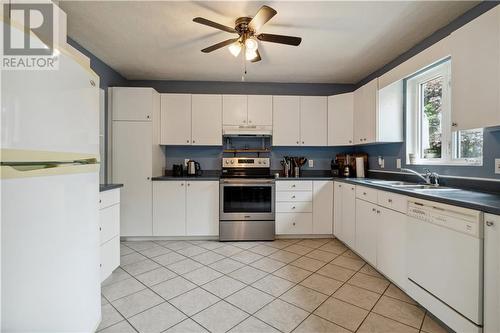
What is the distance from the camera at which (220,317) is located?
1.68 meters

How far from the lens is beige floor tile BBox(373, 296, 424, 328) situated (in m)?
1.65

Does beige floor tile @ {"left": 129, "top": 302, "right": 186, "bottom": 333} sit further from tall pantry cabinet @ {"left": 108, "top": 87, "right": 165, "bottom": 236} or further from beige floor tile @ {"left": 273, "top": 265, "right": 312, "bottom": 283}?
tall pantry cabinet @ {"left": 108, "top": 87, "right": 165, "bottom": 236}

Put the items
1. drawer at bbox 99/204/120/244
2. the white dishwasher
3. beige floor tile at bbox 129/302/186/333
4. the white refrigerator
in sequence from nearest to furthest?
the white refrigerator
the white dishwasher
beige floor tile at bbox 129/302/186/333
drawer at bbox 99/204/120/244

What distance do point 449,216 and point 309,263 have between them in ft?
4.78

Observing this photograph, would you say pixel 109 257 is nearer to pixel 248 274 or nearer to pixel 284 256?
pixel 248 274

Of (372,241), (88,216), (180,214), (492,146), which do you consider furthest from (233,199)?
(492,146)

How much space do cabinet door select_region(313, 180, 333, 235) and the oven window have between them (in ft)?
2.20

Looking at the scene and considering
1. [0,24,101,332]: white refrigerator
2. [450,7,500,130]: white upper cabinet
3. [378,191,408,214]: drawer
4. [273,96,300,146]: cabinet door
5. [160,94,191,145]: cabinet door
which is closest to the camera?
[0,24,101,332]: white refrigerator

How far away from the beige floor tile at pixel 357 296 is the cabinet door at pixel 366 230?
45cm

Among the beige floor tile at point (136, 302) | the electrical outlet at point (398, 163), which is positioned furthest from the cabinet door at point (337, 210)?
the beige floor tile at point (136, 302)

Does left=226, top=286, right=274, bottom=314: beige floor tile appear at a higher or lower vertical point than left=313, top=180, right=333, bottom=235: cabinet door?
lower

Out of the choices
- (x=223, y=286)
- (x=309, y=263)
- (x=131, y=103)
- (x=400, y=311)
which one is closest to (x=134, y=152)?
(x=131, y=103)

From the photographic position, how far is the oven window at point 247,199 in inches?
130

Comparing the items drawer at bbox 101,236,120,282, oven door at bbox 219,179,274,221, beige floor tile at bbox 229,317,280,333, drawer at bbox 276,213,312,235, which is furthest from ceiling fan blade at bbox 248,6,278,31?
drawer at bbox 276,213,312,235
